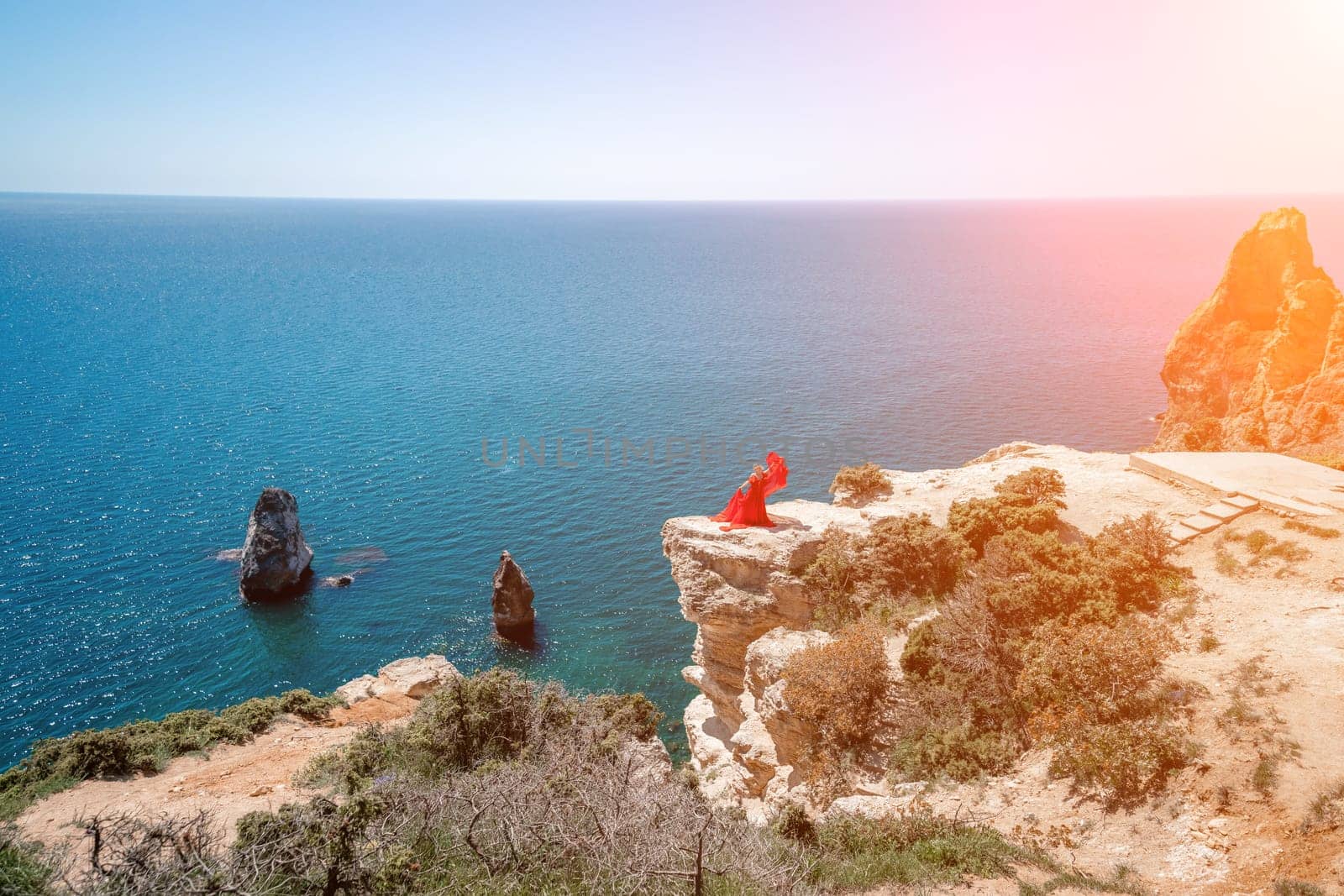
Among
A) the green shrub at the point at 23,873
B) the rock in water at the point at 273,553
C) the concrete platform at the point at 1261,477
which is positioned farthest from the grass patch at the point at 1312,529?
the rock in water at the point at 273,553

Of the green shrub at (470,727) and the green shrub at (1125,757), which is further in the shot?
the green shrub at (470,727)

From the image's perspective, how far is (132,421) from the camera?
6241cm

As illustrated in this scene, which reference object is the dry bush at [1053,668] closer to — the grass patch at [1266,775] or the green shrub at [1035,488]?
the grass patch at [1266,775]

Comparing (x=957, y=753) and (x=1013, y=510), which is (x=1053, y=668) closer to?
(x=957, y=753)

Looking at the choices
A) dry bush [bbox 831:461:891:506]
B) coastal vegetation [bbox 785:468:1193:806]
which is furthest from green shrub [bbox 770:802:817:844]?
dry bush [bbox 831:461:891:506]

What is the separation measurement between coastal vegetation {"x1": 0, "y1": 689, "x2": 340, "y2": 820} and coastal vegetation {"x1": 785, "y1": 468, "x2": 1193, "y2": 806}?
21068mm

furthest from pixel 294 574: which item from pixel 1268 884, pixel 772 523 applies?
pixel 1268 884

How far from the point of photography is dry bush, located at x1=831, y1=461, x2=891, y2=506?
29047 mm

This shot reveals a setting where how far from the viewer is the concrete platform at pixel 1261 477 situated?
72.5ft

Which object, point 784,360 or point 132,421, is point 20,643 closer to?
point 132,421

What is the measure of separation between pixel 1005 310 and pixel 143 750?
121882 mm

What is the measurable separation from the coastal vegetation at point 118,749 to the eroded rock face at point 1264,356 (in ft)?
152

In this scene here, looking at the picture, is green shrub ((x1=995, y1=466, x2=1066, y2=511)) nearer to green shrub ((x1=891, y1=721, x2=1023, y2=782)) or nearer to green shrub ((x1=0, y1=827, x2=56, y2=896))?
green shrub ((x1=891, y1=721, x2=1023, y2=782))

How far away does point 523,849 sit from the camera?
40.8ft
